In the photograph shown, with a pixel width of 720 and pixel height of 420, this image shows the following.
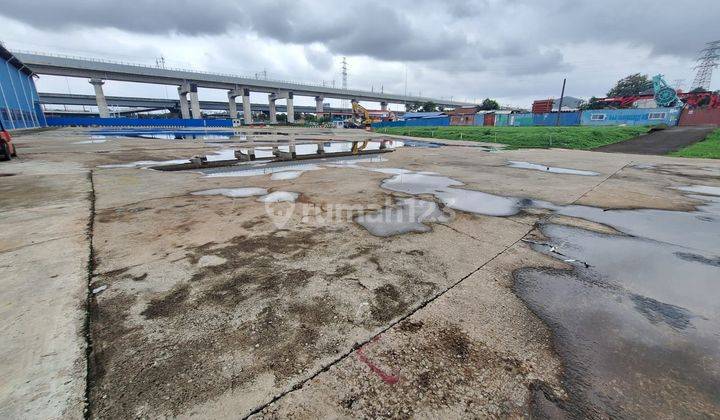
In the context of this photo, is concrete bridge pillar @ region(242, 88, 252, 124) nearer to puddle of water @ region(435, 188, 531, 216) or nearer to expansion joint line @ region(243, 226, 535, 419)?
puddle of water @ region(435, 188, 531, 216)

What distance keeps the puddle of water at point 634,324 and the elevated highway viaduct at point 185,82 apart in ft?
227

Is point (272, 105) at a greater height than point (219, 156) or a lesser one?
greater

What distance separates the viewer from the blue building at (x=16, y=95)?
32.8 metres

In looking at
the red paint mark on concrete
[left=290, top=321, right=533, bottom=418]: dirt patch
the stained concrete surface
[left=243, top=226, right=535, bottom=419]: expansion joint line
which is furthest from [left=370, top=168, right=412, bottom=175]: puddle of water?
the stained concrete surface

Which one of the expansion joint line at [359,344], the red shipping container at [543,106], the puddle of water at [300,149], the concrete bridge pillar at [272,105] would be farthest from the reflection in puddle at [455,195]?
the concrete bridge pillar at [272,105]

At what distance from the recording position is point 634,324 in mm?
2621

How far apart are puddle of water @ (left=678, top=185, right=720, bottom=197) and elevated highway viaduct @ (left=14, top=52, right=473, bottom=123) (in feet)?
231

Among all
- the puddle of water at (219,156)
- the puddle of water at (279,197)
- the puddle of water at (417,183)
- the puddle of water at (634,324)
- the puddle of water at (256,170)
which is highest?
the puddle of water at (219,156)

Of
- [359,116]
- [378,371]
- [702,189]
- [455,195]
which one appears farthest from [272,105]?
[378,371]

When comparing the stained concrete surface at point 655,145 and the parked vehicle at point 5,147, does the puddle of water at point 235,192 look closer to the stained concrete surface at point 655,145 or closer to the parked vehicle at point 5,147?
the parked vehicle at point 5,147

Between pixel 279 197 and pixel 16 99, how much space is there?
52.3 metres

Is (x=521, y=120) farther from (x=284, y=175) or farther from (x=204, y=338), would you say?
(x=204, y=338)

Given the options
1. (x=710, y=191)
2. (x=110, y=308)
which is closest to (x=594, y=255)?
(x=110, y=308)

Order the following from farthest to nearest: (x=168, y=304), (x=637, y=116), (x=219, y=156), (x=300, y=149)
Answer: (x=637, y=116) → (x=300, y=149) → (x=219, y=156) → (x=168, y=304)
